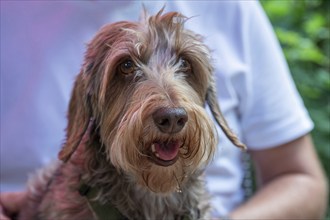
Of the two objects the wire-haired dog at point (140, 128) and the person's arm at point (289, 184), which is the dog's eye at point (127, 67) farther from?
the person's arm at point (289, 184)

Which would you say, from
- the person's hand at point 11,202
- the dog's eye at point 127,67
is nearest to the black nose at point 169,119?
the dog's eye at point 127,67

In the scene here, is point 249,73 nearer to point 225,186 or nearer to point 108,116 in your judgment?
point 225,186

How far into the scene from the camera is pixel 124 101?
241 cm

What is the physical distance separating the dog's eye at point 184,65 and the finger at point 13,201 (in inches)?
35.1

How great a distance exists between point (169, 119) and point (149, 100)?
0.41 feet

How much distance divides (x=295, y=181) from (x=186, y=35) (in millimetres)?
1078

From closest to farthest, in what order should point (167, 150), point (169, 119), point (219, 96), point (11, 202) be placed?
point (169, 119) → point (167, 150) → point (11, 202) → point (219, 96)

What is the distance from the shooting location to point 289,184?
10.6 ft

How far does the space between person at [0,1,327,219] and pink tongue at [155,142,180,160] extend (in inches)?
25.4

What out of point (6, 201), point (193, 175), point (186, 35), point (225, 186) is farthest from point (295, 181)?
point (6, 201)

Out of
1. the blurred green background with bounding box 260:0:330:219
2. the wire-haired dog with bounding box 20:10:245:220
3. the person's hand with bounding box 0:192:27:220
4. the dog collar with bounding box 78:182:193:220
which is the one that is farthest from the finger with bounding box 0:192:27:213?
the blurred green background with bounding box 260:0:330:219

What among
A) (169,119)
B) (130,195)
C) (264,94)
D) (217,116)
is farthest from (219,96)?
(169,119)

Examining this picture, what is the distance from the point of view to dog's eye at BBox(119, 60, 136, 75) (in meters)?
2.44

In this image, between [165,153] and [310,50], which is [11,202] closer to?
[165,153]
